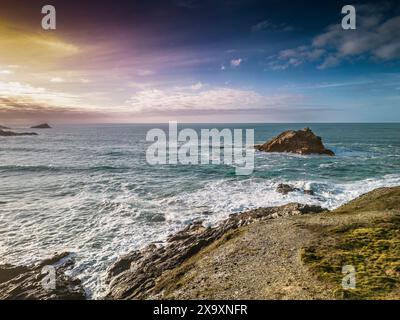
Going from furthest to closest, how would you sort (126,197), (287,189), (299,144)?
(299,144), (287,189), (126,197)

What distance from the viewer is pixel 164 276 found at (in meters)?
16.2

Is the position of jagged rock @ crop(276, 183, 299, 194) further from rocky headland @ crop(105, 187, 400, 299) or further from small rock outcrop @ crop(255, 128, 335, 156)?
small rock outcrop @ crop(255, 128, 335, 156)

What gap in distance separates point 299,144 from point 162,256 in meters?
57.8

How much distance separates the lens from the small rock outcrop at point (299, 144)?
65.4 metres

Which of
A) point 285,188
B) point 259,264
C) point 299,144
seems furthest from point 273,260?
point 299,144

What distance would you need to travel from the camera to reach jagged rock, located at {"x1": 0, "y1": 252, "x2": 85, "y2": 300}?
15.1m

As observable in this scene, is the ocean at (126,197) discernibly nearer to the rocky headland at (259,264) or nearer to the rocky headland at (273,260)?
the rocky headland at (259,264)

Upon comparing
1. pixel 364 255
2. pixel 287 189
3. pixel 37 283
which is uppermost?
pixel 287 189

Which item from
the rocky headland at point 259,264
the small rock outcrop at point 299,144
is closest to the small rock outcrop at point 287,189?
the rocky headland at point 259,264

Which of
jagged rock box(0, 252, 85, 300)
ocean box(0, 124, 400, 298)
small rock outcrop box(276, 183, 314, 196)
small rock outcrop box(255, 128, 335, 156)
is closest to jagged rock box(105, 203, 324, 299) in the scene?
Answer: ocean box(0, 124, 400, 298)

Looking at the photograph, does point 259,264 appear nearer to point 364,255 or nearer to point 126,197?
point 364,255

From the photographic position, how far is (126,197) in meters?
32.6

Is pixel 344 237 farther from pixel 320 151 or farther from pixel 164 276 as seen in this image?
pixel 320 151
